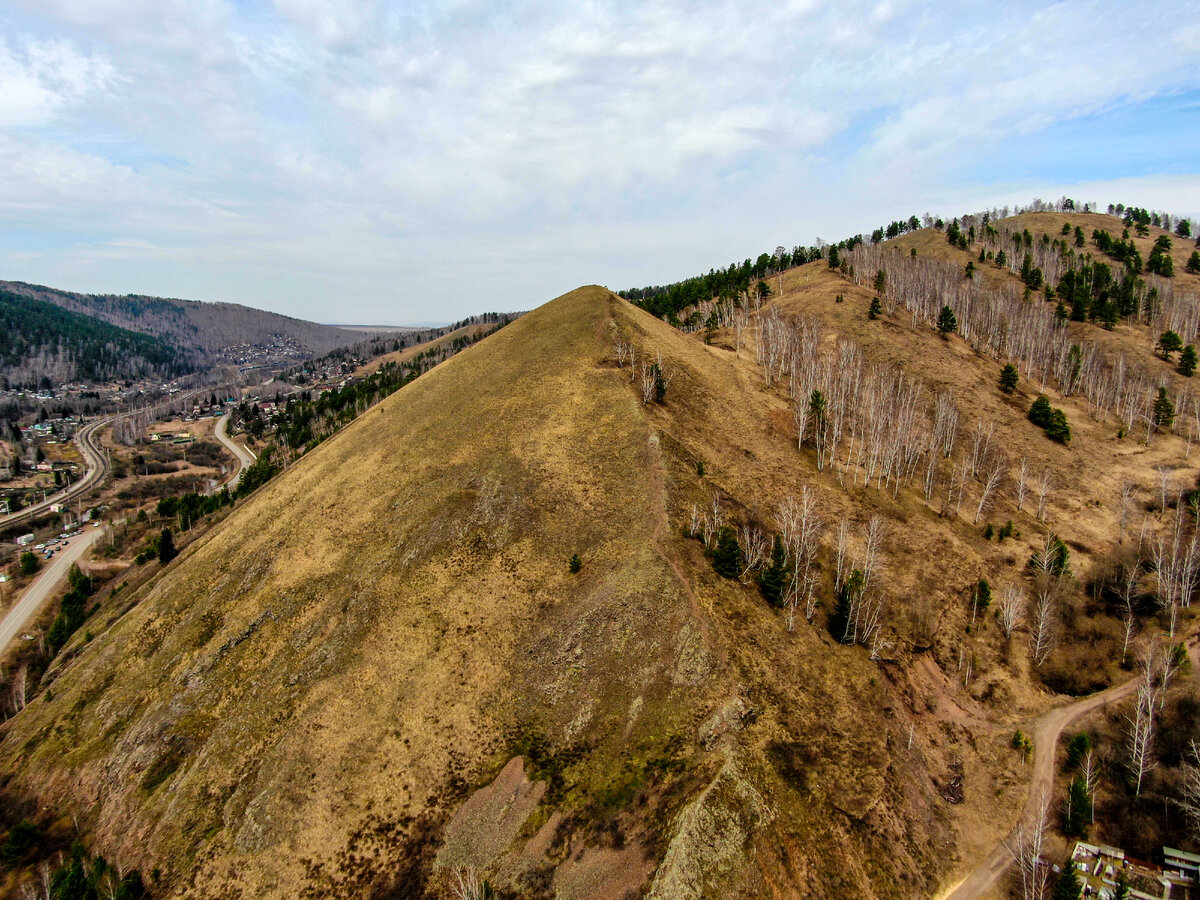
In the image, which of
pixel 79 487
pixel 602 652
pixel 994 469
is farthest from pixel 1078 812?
pixel 79 487

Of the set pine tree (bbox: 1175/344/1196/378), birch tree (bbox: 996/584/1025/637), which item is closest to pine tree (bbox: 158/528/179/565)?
birch tree (bbox: 996/584/1025/637)

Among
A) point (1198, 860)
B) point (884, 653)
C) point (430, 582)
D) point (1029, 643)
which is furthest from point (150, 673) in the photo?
point (1029, 643)

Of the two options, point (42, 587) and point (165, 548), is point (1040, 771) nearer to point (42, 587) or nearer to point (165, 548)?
point (165, 548)

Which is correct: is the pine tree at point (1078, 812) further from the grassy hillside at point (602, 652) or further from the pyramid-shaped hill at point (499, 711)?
the pyramid-shaped hill at point (499, 711)

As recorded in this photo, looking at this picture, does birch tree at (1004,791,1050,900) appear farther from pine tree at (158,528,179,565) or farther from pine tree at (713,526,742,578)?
pine tree at (158,528,179,565)

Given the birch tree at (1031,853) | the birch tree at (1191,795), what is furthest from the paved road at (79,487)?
the birch tree at (1191,795)

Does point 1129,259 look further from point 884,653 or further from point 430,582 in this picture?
point 430,582
